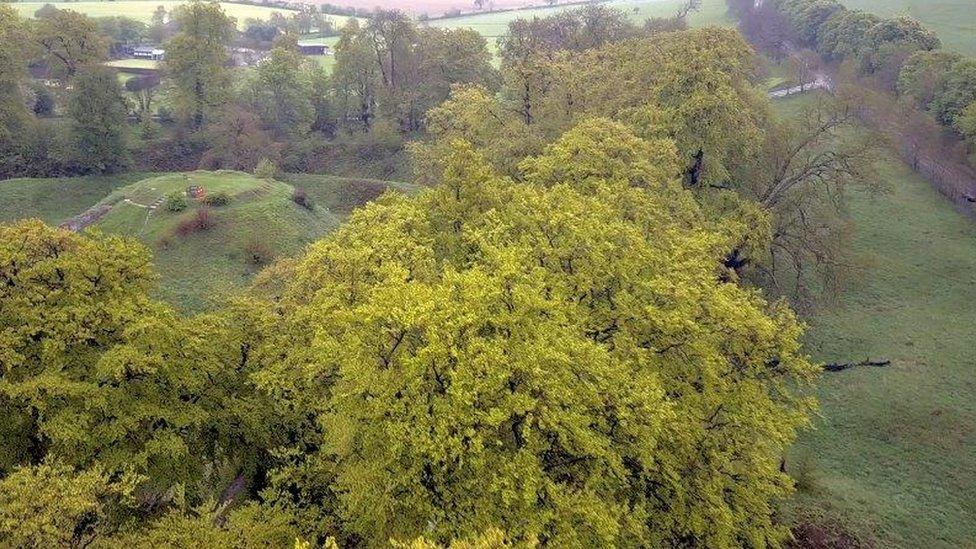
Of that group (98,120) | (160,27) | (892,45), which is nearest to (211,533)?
(98,120)

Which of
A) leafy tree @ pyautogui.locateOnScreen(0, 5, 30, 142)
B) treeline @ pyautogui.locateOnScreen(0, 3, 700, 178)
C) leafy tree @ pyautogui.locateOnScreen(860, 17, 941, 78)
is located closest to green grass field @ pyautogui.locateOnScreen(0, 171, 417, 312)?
treeline @ pyautogui.locateOnScreen(0, 3, 700, 178)

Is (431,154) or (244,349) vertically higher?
(431,154)

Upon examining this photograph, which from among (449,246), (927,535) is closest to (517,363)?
(449,246)

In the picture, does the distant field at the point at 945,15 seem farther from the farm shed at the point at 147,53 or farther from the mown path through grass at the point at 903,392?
the farm shed at the point at 147,53

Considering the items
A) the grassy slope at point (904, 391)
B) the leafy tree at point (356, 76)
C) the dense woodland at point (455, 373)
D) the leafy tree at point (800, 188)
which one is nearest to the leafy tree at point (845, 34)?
the grassy slope at point (904, 391)

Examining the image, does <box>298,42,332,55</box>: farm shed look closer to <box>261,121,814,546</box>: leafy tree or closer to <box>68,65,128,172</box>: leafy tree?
<box>68,65,128,172</box>: leafy tree

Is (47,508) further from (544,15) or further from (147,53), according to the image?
(544,15)

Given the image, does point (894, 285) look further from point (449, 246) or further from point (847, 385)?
point (449, 246)
